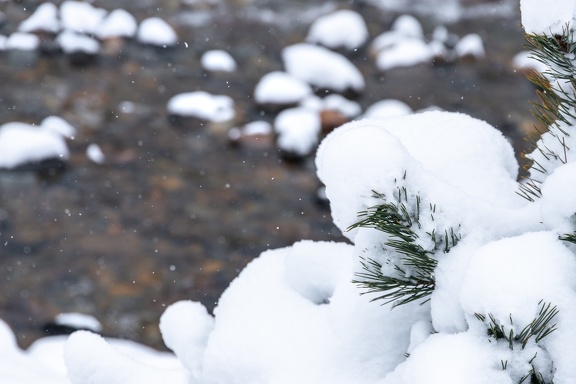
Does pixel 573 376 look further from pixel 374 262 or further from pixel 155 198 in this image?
pixel 155 198

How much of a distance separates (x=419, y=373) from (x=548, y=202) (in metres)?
0.44

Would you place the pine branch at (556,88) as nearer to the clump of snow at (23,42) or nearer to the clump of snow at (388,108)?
the clump of snow at (388,108)

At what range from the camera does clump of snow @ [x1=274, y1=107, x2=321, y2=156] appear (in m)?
7.98

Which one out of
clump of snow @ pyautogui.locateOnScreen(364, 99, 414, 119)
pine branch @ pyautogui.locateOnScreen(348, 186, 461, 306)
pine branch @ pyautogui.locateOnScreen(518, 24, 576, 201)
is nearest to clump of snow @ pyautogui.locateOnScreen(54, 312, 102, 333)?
clump of snow @ pyautogui.locateOnScreen(364, 99, 414, 119)

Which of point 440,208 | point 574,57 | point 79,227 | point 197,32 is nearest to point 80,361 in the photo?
point 440,208

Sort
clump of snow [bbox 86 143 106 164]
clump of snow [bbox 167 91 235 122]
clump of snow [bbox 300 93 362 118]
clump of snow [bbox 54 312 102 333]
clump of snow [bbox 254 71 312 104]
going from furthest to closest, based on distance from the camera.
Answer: clump of snow [bbox 254 71 312 104], clump of snow [bbox 167 91 235 122], clump of snow [bbox 300 93 362 118], clump of snow [bbox 86 143 106 164], clump of snow [bbox 54 312 102 333]

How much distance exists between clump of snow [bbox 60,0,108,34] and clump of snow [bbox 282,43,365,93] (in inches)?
128

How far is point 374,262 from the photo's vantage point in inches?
60.1

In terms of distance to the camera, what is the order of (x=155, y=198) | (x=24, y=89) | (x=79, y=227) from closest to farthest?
1. (x=79, y=227)
2. (x=155, y=198)
3. (x=24, y=89)

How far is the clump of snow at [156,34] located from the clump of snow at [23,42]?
1.54m

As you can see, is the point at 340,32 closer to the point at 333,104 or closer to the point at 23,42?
the point at 333,104

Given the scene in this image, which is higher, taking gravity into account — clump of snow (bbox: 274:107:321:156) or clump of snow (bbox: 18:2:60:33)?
clump of snow (bbox: 274:107:321:156)

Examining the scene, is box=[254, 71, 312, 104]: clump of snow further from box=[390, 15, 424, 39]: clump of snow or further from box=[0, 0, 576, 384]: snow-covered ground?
box=[0, 0, 576, 384]: snow-covered ground

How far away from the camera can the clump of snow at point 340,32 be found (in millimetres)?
10711
